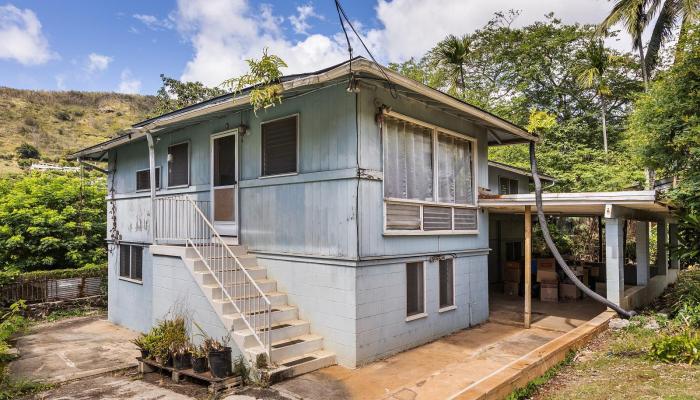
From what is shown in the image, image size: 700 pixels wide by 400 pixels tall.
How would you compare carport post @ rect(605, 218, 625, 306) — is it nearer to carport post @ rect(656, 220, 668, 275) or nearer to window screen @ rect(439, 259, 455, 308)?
window screen @ rect(439, 259, 455, 308)

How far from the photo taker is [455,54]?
23.3 meters

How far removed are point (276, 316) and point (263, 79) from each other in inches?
145

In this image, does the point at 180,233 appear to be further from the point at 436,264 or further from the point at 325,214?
the point at 436,264

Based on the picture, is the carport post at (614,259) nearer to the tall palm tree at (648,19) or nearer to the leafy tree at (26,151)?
the tall palm tree at (648,19)

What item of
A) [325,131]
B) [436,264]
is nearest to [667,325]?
[436,264]

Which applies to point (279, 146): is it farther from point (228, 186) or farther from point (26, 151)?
point (26, 151)

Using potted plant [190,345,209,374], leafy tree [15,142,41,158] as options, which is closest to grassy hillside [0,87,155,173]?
leafy tree [15,142,41,158]

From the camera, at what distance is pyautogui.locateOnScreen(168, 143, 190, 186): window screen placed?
32.5 ft

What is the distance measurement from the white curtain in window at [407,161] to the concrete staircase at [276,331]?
8.40 feet

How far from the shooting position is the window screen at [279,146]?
24.8ft

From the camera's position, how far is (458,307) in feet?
28.2

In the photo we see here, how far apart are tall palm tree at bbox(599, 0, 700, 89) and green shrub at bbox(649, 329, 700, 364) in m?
15.0

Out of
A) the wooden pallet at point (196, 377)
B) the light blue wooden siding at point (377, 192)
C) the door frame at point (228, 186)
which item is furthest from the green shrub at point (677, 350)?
the door frame at point (228, 186)

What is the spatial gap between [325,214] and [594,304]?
8.33 metres
